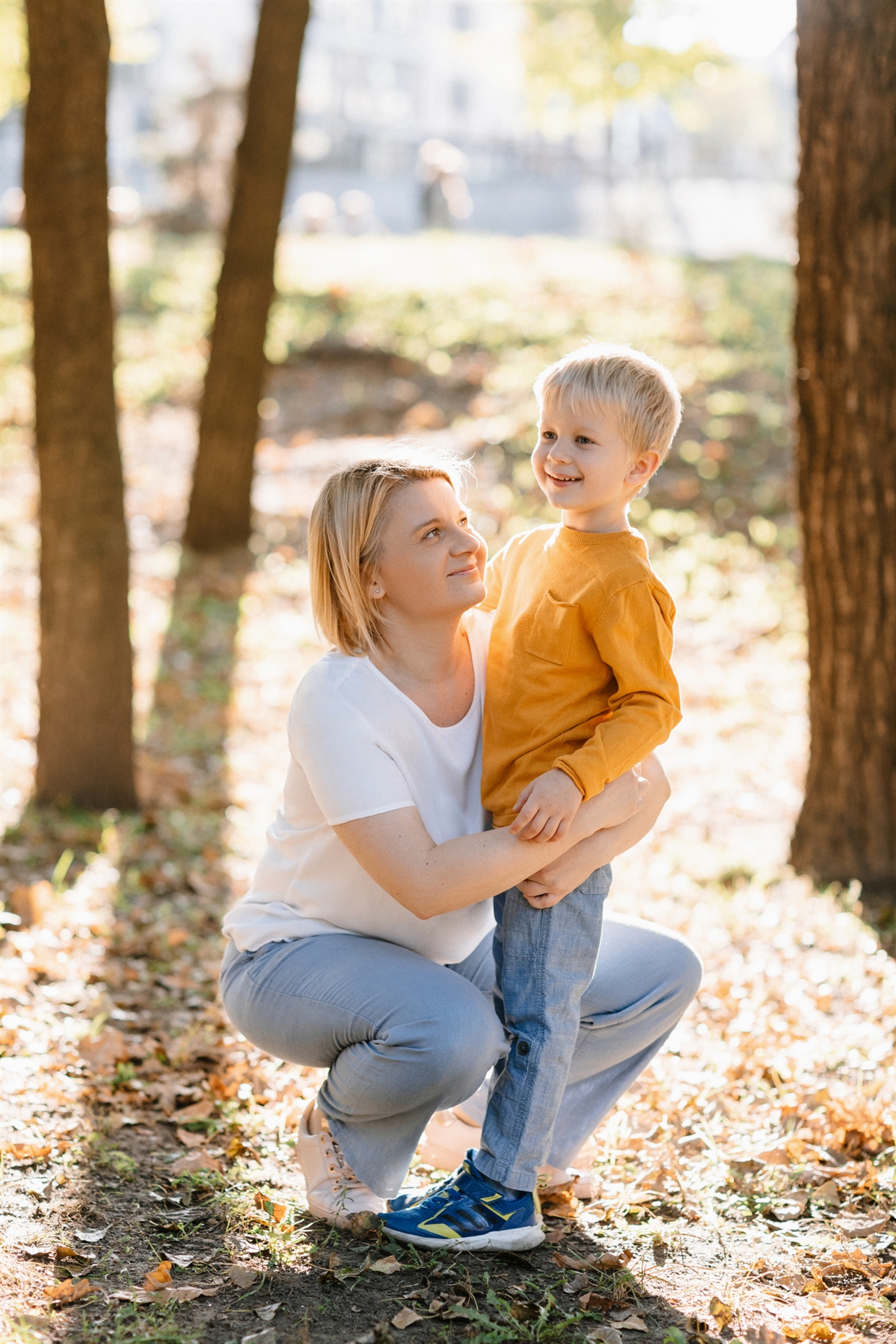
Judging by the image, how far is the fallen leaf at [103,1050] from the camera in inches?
136

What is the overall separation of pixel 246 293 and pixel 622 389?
7239mm

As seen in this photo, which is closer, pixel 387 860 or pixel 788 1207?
pixel 387 860

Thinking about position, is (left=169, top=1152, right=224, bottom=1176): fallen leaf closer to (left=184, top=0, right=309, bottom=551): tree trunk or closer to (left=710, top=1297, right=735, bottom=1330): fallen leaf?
(left=710, top=1297, right=735, bottom=1330): fallen leaf

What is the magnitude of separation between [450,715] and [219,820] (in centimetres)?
315

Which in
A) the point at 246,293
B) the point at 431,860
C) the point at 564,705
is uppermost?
the point at 246,293

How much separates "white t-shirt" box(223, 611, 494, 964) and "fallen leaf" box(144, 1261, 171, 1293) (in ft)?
2.11

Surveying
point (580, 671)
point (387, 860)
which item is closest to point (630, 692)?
point (580, 671)

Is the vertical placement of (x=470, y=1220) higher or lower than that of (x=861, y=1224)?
higher

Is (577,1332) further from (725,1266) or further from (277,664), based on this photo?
(277,664)

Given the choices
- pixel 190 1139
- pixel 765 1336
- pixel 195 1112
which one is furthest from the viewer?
pixel 195 1112

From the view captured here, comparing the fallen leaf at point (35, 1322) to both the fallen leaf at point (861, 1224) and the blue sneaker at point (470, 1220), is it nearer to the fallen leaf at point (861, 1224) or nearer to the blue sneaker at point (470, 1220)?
the blue sneaker at point (470, 1220)

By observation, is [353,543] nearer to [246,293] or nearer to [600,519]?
[600,519]

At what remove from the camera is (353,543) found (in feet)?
8.57

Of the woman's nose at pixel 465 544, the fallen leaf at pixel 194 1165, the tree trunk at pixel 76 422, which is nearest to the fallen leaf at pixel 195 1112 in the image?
the fallen leaf at pixel 194 1165
